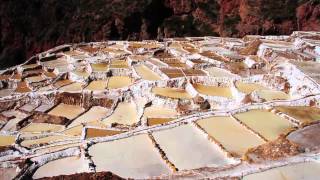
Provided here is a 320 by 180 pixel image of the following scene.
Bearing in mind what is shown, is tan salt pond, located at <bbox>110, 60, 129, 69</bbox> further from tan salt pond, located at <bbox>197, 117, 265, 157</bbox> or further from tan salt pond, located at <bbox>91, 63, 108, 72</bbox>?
tan salt pond, located at <bbox>197, 117, 265, 157</bbox>

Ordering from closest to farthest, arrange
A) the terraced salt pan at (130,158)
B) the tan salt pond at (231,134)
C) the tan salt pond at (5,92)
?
the terraced salt pan at (130,158) < the tan salt pond at (231,134) < the tan salt pond at (5,92)

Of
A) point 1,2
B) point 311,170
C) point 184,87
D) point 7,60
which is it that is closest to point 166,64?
point 184,87

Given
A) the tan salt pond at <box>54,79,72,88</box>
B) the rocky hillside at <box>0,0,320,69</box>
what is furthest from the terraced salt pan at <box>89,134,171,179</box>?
the rocky hillside at <box>0,0,320,69</box>

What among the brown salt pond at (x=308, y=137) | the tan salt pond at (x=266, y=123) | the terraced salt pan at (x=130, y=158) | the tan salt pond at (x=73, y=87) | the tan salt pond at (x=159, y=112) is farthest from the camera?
the tan salt pond at (x=73, y=87)

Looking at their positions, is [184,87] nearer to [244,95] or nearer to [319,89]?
[244,95]

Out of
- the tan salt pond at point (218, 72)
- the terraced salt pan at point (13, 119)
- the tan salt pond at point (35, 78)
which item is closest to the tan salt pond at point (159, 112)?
the tan salt pond at point (218, 72)

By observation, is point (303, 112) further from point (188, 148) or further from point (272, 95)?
point (188, 148)

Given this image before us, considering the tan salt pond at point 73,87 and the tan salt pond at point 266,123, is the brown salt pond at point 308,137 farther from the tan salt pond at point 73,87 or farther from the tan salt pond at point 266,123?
the tan salt pond at point 73,87
